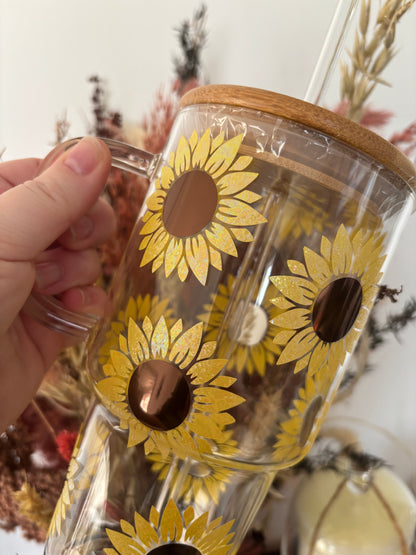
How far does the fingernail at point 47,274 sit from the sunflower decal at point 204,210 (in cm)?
28

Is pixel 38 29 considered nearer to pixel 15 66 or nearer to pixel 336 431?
pixel 15 66

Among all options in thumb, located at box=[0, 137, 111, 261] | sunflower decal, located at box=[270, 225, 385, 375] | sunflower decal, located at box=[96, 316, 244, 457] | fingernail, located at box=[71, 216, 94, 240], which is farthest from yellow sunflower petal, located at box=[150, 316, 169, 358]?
fingernail, located at box=[71, 216, 94, 240]

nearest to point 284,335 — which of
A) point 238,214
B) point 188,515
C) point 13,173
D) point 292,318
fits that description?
point 292,318

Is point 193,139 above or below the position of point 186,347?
above

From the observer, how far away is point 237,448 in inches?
18.3

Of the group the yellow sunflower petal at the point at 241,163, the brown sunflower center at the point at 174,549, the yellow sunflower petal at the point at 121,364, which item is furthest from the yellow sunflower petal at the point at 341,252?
the brown sunflower center at the point at 174,549

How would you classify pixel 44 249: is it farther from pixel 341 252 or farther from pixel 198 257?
pixel 341 252

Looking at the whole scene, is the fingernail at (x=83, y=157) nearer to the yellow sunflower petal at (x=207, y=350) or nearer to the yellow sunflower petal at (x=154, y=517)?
the yellow sunflower petal at (x=207, y=350)

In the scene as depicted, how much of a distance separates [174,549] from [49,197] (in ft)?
1.34

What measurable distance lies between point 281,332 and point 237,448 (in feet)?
0.42

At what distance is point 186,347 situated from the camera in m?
0.44

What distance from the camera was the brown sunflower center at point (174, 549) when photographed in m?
0.50

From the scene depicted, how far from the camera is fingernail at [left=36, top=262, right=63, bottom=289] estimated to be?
692mm

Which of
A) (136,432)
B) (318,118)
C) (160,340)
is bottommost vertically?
(136,432)
